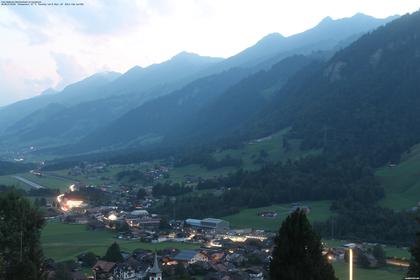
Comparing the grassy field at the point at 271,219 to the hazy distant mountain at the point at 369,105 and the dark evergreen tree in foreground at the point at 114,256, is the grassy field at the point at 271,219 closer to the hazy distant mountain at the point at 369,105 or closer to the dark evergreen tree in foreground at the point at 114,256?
the dark evergreen tree in foreground at the point at 114,256

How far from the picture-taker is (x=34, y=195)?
122062 mm

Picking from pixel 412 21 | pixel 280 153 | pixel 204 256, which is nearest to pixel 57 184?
pixel 280 153

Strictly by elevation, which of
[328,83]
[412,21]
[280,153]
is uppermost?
[412,21]

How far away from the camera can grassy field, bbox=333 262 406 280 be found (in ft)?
184

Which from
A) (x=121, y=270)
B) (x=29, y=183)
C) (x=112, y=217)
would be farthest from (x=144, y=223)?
(x=29, y=183)

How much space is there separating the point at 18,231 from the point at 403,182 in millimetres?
92350

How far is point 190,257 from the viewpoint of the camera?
208 ft

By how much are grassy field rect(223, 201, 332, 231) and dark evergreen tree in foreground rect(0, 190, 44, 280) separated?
61.1m

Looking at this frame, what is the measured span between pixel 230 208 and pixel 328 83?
107728 millimetres

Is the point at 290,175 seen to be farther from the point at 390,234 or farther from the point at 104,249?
the point at 104,249

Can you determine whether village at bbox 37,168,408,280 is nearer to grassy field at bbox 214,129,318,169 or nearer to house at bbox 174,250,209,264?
house at bbox 174,250,209,264

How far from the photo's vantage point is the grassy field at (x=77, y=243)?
69.7 meters

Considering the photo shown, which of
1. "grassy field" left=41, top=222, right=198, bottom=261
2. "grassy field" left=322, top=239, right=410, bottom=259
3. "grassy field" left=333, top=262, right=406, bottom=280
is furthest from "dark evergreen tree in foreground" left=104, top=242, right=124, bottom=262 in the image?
"grassy field" left=322, top=239, right=410, bottom=259

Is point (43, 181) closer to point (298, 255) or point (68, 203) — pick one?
point (68, 203)
